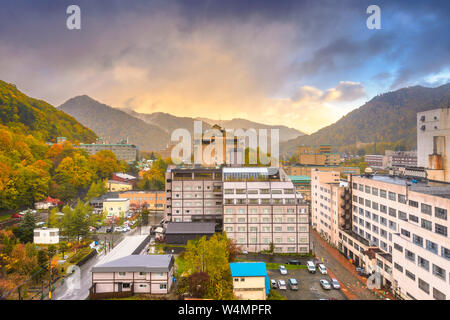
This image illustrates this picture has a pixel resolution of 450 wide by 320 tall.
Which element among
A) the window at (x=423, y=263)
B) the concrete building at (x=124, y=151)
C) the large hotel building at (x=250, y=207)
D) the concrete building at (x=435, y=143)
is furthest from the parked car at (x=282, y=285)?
the concrete building at (x=124, y=151)

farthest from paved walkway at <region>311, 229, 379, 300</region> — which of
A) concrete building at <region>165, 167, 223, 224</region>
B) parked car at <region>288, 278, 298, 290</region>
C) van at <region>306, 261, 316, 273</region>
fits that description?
concrete building at <region>165, 167, 223, 224</region>

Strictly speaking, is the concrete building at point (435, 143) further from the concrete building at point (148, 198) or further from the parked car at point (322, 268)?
the concrete building at point (148, 198)

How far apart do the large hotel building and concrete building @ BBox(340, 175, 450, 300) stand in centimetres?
503

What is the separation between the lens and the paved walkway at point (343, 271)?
1712 centimetres

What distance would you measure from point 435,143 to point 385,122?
2848 inches

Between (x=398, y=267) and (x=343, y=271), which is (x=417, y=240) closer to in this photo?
(x=398, y=267)

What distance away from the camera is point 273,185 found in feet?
84.4

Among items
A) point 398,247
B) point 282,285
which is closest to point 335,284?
point 282,285

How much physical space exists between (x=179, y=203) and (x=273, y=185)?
1080 centimetres

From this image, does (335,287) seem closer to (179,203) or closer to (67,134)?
(179,203)

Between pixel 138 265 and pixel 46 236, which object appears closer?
pixel 138 265

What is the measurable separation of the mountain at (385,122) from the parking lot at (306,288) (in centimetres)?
6032

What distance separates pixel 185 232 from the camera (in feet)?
83.5
